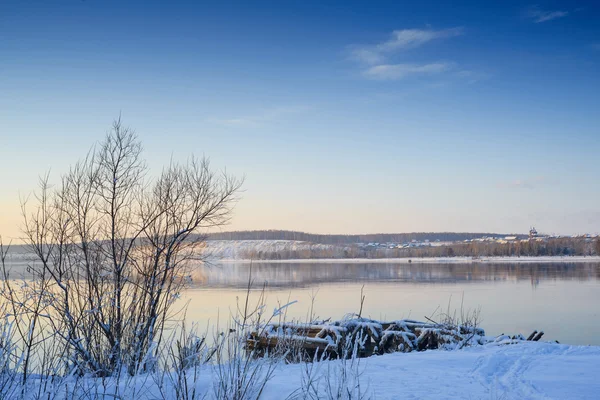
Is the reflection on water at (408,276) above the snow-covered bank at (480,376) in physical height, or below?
below

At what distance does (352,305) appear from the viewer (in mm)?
31547

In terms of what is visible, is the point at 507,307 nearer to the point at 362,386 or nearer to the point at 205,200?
the point at 205,200

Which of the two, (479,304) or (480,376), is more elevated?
(480,376)

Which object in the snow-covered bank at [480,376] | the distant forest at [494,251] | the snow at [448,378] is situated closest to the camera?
the snow at [448,378]

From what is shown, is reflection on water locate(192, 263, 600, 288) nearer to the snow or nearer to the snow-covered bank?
the snow-covered bank

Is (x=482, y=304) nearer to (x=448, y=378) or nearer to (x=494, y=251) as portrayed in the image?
(x=448, y=378)

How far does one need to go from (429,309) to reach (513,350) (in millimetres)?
19134

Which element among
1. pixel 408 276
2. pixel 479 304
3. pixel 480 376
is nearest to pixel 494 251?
pixel 408 276

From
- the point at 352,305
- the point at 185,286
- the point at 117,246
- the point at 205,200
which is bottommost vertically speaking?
the point at 352,305

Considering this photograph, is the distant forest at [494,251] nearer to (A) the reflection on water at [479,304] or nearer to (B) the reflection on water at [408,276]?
(B) the reflection on water at [408,276]

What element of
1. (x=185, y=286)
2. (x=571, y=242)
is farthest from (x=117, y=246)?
(x=571, y=242)

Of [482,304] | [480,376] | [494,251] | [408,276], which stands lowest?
[408,276]

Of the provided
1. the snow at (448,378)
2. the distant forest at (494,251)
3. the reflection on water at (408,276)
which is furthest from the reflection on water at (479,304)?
the distant forest at (494,251)

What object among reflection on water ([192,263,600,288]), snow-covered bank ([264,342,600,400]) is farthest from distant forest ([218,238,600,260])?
snow-covered bank ([264,342,600,400])
